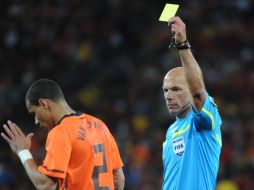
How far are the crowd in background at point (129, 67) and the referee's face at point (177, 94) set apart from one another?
6291mm

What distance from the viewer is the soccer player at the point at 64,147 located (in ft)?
17.6

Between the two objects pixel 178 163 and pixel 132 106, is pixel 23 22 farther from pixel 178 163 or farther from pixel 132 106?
pixel 178 163

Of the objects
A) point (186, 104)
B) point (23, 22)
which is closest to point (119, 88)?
point (23, 22)

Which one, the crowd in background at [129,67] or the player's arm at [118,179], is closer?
the player's arm at [118,179]

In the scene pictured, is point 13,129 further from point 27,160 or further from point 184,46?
point 184,46

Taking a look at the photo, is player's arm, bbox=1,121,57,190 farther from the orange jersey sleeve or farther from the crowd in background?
the crowd in background

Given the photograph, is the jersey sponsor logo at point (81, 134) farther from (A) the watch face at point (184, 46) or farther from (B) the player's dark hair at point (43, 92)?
(A) the watch face at point (184, 46)

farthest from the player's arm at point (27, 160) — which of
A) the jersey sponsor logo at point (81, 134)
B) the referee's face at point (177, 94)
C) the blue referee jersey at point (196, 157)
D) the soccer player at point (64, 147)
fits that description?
the referee's face at point (177, 94)

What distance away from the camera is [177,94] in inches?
232

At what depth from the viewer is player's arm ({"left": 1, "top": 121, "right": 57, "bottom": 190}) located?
17.5 feet

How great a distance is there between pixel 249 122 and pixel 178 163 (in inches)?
345

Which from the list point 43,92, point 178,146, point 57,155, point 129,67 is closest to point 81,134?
point 57,155

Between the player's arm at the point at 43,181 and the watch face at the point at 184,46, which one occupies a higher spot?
the watch face at the point at 184,46

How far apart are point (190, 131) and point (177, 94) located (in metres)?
0.46
